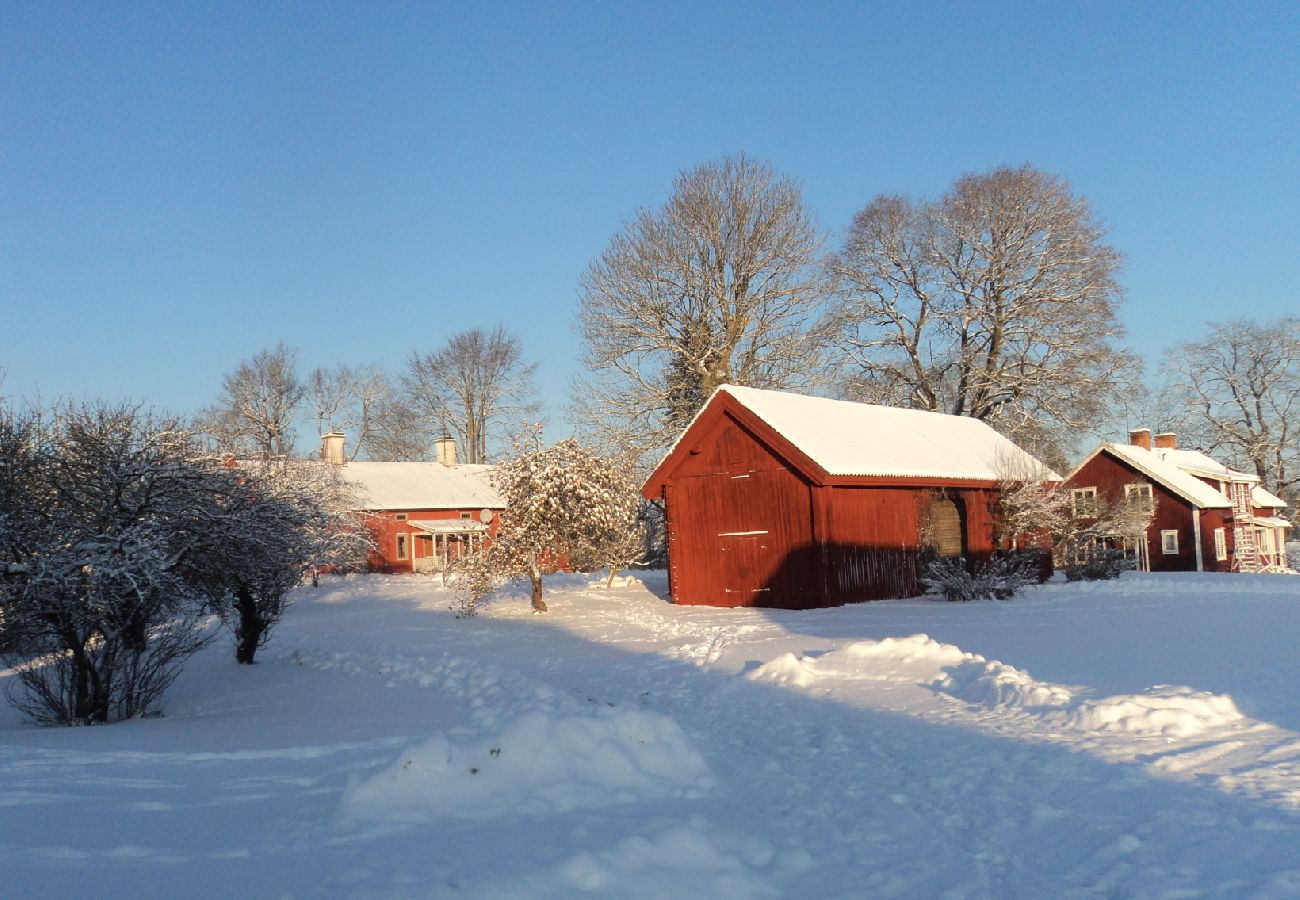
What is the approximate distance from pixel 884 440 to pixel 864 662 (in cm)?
1394

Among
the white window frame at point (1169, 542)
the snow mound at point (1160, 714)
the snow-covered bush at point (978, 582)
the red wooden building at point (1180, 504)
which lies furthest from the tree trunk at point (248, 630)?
the white window frame at point (1169, 542)

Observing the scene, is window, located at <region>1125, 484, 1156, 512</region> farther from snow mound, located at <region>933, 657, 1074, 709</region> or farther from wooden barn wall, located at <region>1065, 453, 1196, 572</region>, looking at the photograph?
snow mound, located at <region>933, 657, 1074, 709</region>

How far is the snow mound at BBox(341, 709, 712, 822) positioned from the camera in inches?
243

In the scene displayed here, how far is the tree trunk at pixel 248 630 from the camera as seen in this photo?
16078 mm

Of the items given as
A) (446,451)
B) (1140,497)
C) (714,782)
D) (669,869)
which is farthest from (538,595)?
(446,451)

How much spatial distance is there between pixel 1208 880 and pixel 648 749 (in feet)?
13.0

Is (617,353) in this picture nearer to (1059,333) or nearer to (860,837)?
(1059,333)

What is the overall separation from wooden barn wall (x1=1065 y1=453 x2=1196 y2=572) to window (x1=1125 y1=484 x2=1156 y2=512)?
382mm

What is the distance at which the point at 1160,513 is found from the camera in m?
37.2

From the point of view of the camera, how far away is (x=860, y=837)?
583 centimetres

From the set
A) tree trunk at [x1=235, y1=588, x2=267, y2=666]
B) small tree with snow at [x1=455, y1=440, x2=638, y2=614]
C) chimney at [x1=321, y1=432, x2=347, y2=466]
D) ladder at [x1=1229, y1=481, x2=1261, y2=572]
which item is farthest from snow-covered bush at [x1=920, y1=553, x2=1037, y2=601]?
chimney at [x1=321, y1=432, x2=347, y2=466]

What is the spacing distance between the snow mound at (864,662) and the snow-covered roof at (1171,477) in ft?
94.8

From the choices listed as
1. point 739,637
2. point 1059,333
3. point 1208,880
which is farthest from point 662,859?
point 1059,333

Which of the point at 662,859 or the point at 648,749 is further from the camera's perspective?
the point at 648,749
